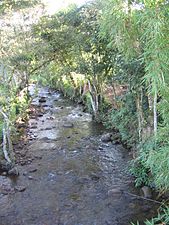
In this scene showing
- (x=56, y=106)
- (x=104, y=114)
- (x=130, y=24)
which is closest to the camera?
(x=130, y=24)

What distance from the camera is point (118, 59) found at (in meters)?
10.6

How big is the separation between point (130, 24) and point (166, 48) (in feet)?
4.36

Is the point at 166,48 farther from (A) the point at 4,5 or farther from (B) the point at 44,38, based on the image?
(B) the point at 44,38

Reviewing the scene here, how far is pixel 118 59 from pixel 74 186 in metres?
4.60

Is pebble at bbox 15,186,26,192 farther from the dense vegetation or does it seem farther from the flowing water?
the dense vegetation

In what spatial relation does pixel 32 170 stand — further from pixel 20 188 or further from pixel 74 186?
pixel 74 186

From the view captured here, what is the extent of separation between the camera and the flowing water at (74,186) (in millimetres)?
8070

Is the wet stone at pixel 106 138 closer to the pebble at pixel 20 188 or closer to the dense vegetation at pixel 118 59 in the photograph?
the dense vegetation at pixel 118 59

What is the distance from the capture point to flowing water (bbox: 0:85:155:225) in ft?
26.5

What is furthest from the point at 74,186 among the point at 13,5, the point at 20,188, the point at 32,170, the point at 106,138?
the point at 13,5

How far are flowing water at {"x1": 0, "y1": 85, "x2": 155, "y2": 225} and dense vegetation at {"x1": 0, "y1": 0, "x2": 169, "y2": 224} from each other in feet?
2.76

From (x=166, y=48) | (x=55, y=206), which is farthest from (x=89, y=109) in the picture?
(x=166, y=48)

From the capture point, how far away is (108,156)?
12469mm

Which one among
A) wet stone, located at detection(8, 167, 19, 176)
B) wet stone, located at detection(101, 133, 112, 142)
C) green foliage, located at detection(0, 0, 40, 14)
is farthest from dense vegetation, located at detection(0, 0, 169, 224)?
wet stone, located at detection(8, 167, 19, 176)
